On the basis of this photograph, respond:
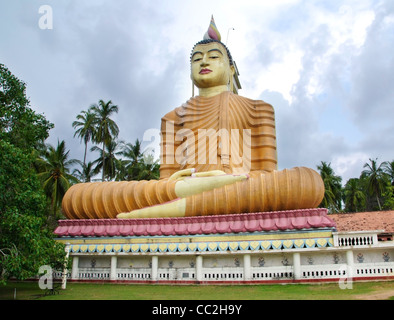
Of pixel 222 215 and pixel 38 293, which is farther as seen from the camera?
pixel 222 215

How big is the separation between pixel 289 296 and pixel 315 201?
13.7ft

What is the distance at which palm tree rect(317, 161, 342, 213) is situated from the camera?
94.9 feet

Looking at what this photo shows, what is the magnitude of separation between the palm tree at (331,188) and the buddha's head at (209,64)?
15.0 m

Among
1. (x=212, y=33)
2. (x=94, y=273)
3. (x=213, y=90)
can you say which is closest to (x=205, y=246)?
(x=94, y=273)

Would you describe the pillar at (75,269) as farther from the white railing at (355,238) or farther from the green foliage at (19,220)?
the white railing at (355,238)

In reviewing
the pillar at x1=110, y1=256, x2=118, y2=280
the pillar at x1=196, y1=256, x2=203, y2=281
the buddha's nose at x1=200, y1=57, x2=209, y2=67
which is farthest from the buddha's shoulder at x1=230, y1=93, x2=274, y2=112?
the pillar at x1=110, y1=256, x2=118, y2=280

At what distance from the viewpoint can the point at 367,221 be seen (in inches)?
481

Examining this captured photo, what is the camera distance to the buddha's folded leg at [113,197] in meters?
12.9

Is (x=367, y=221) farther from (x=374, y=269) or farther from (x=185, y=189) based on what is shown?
(x=185, y=189)

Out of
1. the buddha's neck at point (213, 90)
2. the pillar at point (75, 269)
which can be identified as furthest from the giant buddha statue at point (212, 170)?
the pillar at point (75, 269)

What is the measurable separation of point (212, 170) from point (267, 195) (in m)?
2.92

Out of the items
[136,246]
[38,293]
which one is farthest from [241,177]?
[38,293]
